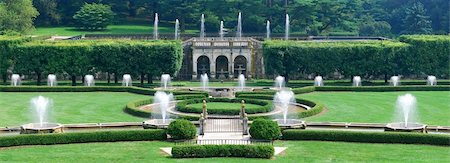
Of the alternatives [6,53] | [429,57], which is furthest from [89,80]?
[429,57]

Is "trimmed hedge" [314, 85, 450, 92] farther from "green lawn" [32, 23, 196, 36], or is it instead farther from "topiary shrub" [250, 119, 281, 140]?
"green lawn" [32, 23, 196, 36]

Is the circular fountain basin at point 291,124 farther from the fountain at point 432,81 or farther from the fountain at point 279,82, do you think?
the fountain at point 432,81

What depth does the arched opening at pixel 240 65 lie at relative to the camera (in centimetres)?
8944

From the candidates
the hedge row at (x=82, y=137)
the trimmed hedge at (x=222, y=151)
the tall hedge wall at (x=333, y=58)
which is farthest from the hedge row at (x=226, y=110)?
the tall hedge wall at (x=333, y=58)

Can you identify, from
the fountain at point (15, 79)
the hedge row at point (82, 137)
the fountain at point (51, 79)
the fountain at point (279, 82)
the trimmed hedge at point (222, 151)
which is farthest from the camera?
the fountain at point (51, 79)

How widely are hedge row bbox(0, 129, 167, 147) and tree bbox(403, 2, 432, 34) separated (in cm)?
7814

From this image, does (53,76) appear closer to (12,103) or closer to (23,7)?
(12,103)

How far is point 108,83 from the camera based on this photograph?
3189 inches

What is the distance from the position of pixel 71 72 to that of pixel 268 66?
67.1ft

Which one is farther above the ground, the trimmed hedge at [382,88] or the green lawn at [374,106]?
the trimmed hedge at [382,88]

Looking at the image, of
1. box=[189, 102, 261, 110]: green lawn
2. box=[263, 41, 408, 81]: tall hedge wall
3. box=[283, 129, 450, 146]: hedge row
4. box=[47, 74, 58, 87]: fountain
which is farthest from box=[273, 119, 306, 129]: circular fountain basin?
box=[47, 74, 58, 87]: fountain

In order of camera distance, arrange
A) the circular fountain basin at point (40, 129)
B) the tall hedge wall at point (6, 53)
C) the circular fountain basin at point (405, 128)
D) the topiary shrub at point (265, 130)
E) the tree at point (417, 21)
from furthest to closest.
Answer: the tree at point (417, 21) → the tall hedge wall at point (6, 53) → the circular fountain basin at point (40, 129) → the circular fountain basin at point (405, 128) → the topiary shrub at point (265, 130)

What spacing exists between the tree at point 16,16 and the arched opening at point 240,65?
29.7m

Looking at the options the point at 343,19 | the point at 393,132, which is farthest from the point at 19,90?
the point at 343,19
